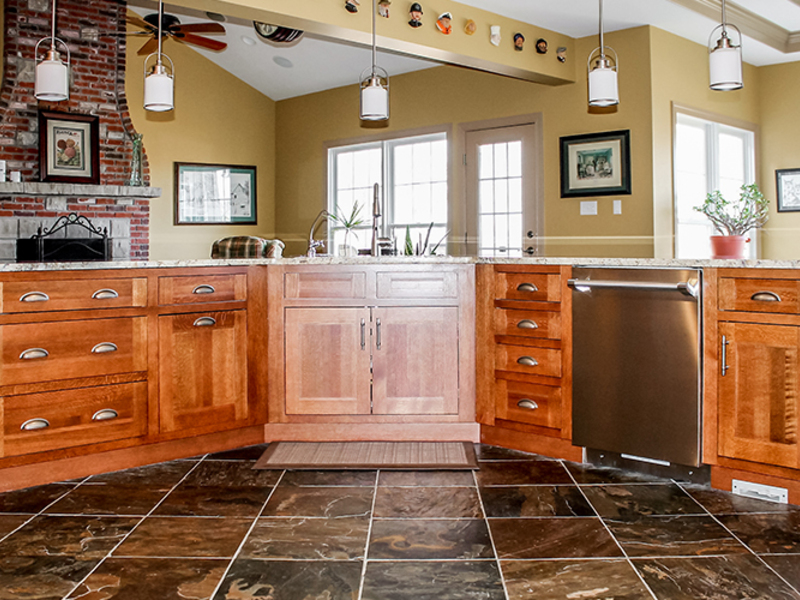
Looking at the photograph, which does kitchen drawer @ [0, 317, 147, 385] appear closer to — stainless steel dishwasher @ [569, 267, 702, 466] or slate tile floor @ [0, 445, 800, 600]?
slate tile floor @ [0, 445, 800, 600]

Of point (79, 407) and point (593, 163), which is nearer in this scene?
point (79, 407)

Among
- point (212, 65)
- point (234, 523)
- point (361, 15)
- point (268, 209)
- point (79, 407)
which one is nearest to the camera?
point (234, 523)

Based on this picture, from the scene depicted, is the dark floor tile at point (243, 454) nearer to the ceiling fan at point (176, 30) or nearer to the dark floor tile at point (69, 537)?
the dark floor tile at point (69, 537)

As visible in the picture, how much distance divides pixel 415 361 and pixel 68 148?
4224mm

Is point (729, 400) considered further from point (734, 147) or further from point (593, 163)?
point (734, 147)

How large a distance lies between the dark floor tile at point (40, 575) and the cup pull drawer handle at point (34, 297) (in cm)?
94

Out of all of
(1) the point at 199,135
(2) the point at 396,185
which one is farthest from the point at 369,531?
(1) the point at 199,135

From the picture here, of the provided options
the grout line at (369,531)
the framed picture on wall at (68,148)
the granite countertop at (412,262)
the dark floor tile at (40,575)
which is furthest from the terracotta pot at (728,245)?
the framed picture on wall at (68,148)

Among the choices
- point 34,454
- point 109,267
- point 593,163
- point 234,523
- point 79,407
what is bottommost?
point 234,523

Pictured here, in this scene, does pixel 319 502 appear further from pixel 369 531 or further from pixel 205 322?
pixel 205 322

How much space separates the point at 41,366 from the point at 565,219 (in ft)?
13.9

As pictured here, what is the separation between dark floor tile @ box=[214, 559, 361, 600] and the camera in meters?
1.73

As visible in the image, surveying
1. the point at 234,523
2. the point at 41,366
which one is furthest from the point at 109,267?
the point at 234,523

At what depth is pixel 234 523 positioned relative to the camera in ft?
7.30
